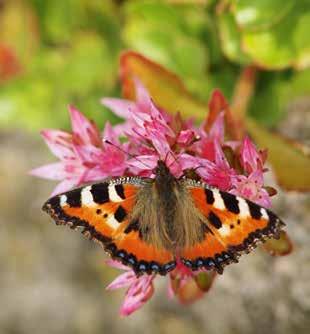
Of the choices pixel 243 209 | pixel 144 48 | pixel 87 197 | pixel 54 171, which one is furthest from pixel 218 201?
pixel 144 48

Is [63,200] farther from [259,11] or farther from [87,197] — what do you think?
[259,11]

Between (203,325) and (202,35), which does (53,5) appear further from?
(203,325)

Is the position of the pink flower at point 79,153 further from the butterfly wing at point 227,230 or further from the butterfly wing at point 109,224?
the butterfly wing at point 227,230

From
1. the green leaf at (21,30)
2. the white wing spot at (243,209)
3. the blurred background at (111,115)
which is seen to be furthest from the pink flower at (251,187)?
the green leaf at (21,30)

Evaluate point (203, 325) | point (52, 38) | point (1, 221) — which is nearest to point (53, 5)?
point (52, 38)

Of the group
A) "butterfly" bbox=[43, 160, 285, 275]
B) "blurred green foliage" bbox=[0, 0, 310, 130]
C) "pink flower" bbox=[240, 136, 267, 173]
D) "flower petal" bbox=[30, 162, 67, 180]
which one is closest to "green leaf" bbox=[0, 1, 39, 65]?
"blurred green foliage" bbox=[0, 0, 310, 130]
